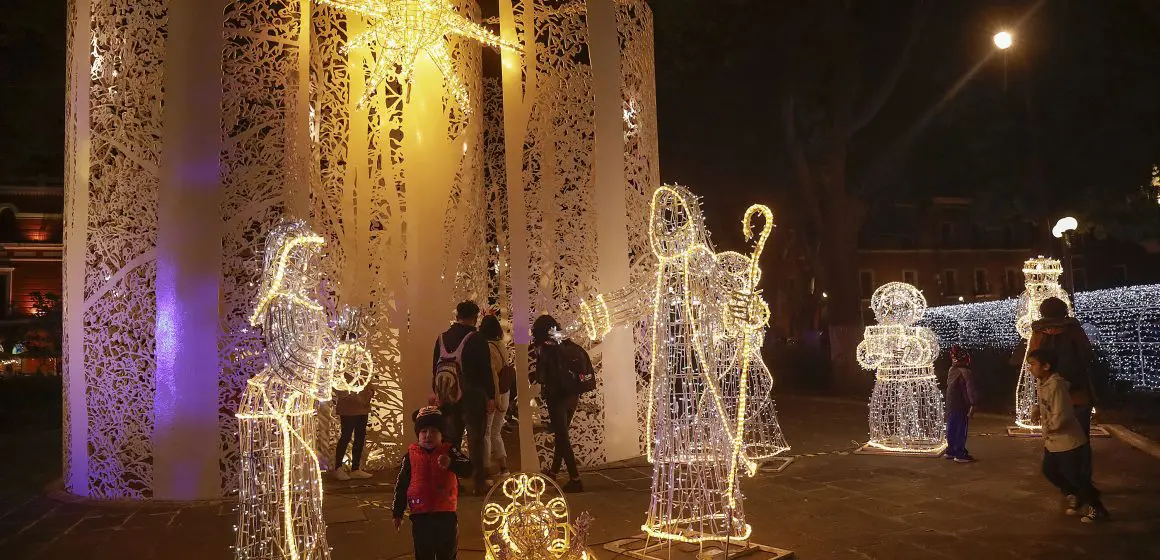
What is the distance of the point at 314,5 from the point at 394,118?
1.55 metres

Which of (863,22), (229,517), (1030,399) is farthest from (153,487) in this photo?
(863,22)

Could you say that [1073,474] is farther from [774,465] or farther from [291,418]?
[291,418]

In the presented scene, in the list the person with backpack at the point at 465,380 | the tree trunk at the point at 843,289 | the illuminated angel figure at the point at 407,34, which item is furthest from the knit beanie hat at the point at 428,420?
the tree trunk at the point at 843,289

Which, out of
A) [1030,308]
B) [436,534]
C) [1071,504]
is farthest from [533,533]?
[1030,308]

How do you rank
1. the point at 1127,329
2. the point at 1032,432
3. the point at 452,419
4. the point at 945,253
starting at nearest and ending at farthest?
the point at 452,419 → the point at 1032,432 → the point at 1127,329 → the point at 945,253

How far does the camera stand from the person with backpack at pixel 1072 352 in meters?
7.14

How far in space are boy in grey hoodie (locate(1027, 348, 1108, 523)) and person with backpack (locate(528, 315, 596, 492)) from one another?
3871mm

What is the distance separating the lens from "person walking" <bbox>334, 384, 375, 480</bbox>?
348 inches

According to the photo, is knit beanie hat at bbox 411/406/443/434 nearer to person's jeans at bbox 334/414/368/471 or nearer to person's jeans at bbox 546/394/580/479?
person's jeans at bbox 546/394/580/479

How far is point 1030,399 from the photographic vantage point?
11.1m

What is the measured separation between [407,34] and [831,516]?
21.0ft

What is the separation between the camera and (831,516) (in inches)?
270

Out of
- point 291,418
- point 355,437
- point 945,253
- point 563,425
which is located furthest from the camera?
point 945,253

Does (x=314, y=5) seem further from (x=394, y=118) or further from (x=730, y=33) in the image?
(x=730, y=33)
